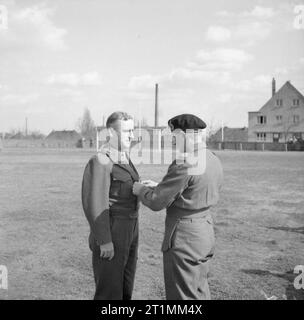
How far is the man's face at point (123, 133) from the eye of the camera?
11.0 feet

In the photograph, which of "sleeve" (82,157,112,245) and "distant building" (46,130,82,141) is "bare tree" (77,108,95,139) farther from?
"sleeve" (82,157,112,245)

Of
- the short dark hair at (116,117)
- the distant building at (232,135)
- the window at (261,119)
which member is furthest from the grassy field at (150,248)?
the distant building at (232,135)

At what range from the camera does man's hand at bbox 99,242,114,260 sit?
10.9 feet

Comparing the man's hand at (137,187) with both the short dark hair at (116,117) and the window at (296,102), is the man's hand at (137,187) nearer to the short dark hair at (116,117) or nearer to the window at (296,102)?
the short dark hair at (116,117)

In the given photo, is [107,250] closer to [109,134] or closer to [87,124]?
[109,134]

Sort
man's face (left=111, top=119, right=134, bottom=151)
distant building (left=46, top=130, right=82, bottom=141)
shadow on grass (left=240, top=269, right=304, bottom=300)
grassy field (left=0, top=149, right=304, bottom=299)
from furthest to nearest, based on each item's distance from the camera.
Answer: distant building (left=46, top=130, right=82, bottom=141) → grassy field (left=0, top=149, right=304, bottom=299) → shadow on grass (left=240, top=269, right=304, bottom=300) → man's face (left=111, top=119, right=134, bottom=151)

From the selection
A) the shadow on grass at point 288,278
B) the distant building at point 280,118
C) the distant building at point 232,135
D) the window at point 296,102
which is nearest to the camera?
the shadow on grass at point 288,278

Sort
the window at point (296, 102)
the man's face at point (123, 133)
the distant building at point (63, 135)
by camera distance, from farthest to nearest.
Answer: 1. the distant building at point (63, 135)
2. the window at point (296, 102)
3. the man's face at point (123, 133)

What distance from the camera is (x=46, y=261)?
5.74 metres

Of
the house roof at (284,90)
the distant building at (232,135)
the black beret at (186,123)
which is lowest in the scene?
the black beret at (186,123)

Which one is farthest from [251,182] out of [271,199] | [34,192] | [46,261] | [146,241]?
[46,261]

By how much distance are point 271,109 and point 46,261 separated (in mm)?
57386

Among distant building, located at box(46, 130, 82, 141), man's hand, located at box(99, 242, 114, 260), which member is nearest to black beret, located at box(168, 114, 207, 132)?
man's hand, located at box(99, 242, 114, 260)

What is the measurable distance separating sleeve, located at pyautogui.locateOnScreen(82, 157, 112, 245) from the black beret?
62 centimetres
